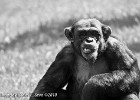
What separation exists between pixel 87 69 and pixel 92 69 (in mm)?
82

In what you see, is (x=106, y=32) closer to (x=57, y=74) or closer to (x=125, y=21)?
(x=57, y=74)

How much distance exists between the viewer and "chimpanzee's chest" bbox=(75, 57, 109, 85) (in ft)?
24.5

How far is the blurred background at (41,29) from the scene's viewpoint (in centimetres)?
1085

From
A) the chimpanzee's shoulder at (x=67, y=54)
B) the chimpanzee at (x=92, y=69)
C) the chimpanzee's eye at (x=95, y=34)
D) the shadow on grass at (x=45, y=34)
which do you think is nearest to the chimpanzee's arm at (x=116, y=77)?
the chimpanzee at (x=92, y=69)

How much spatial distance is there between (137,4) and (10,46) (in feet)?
12.7

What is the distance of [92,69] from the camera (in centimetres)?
756

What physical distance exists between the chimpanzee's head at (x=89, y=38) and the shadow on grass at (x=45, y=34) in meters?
5.75

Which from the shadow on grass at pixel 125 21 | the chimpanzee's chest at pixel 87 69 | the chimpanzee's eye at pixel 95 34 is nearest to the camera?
the chimpanzee's eye at pixel 95 34

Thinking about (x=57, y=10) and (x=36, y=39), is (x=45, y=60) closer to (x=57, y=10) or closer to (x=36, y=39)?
(x=36, y=39)

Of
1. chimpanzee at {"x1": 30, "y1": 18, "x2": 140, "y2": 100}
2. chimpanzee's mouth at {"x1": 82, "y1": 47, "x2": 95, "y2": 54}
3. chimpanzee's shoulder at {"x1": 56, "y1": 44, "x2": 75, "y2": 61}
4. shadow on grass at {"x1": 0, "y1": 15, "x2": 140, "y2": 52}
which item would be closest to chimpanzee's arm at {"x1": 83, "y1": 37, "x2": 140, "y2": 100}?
chimpanzee at {"x1": 30, "y1": 18, "x2": 140, "y2": 100}

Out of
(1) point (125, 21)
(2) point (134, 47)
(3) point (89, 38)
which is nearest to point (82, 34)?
(3) point (89, 38)

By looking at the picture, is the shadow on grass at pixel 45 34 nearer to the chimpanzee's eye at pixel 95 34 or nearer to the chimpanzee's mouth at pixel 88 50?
the chimpanzee's eye at pixel 95 34

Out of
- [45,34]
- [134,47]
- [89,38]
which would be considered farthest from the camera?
[45,34]

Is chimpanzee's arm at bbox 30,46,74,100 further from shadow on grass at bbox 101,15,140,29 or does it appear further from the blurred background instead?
shadow on grass at bbox 101,15,140,29
